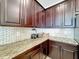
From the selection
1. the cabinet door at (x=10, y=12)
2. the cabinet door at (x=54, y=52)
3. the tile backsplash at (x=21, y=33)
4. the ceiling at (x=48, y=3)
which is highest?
the ceiling at (x=48, y=3)

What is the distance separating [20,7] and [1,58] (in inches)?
47.3

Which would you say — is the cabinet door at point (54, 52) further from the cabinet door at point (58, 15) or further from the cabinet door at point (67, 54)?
the cabinet door at point (58, 15)

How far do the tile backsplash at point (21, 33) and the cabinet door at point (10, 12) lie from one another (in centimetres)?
35

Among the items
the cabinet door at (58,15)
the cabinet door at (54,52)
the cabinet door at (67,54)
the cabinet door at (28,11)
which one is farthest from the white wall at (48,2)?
the cabinet door at (67,54)

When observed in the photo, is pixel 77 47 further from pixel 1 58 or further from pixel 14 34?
pixel 1 58

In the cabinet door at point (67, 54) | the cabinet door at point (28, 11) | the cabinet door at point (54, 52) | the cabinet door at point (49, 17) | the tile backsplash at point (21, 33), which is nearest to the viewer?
the tile backsplash at point (21, 33)

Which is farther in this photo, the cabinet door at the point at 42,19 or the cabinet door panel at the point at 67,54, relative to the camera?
the cabinet door at the point at 42,19

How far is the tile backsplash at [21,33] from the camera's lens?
188 centimetres

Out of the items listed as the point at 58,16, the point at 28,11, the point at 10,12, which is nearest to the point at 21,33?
the point at 28,11

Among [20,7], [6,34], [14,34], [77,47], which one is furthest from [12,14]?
[77,47]

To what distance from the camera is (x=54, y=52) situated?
2.77 m

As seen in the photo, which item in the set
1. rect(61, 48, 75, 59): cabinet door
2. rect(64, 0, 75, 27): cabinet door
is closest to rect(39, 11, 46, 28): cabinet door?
rect(64, 0, 75, 27): cabinet door

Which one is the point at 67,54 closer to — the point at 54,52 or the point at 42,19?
the point at 54,52

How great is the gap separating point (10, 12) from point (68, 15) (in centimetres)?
190
